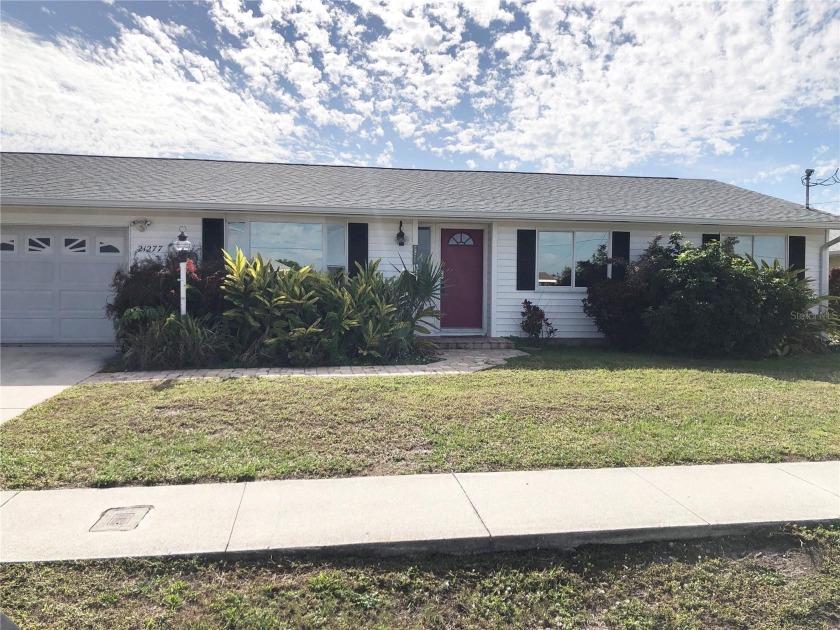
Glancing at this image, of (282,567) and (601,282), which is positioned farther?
(601,282)

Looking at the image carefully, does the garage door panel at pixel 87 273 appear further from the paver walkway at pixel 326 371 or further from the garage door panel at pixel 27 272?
the paver walkway at pixel 326 371

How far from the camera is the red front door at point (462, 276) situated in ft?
38.2

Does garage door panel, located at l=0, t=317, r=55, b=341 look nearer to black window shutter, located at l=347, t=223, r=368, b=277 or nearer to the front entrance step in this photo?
black window shutter, located at l=347, t=223, r=368, b=277

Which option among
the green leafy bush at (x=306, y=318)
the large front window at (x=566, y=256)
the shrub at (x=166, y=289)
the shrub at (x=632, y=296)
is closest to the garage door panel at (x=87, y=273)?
the shrub at (x=166, y=289)

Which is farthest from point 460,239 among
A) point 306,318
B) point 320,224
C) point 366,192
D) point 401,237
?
point 306,318

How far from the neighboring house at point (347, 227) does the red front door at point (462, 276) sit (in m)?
0.02

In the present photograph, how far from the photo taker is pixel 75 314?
1038cm

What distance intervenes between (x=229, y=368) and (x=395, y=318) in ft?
9.24

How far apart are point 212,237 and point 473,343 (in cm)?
541

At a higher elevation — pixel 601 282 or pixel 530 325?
pixel 601 282

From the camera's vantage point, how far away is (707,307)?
948 cm

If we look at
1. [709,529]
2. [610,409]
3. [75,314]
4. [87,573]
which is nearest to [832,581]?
[709,529]

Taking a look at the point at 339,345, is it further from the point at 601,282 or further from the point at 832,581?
the point at 832,581

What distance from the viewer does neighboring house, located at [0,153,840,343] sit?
33.7 ft
